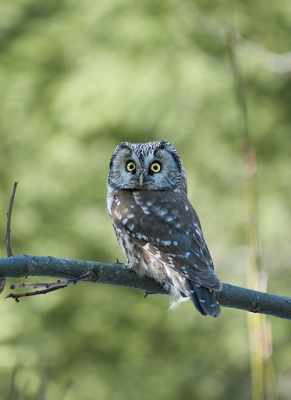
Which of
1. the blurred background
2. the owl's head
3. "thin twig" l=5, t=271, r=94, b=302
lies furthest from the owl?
the blurred background

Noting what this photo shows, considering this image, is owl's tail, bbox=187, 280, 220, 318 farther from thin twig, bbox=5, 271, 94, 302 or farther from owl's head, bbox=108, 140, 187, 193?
owl's head, bbox=108, 140, 187, 193

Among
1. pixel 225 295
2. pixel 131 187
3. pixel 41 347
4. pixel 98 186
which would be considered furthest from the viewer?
pixel 98 186

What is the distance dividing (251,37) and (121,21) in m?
1.74

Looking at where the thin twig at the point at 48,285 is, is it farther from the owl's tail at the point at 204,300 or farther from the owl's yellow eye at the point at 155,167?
the owl's yellow eye at the point at 155,167

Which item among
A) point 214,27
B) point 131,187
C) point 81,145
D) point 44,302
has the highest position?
point 214,27

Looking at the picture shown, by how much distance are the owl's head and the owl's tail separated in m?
0.91

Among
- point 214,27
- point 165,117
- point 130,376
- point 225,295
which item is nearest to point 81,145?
point 165,117

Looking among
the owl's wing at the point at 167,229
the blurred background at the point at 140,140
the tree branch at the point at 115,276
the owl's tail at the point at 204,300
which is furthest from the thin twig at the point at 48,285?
the blurred background at the point at 140,140

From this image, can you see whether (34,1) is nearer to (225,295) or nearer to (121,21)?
(121,21)

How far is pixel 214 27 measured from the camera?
7.88 meters

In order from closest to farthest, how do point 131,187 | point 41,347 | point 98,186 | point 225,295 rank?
1. point 225,295
2. point 131,187
3. point 41,347
4. point 98,186

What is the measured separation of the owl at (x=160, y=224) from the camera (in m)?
3.22

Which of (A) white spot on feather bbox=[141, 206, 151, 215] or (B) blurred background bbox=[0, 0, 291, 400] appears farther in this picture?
(B) blurred background bbox=[0, 0, 291, 400]

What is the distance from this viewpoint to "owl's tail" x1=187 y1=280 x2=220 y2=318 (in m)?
2.89
